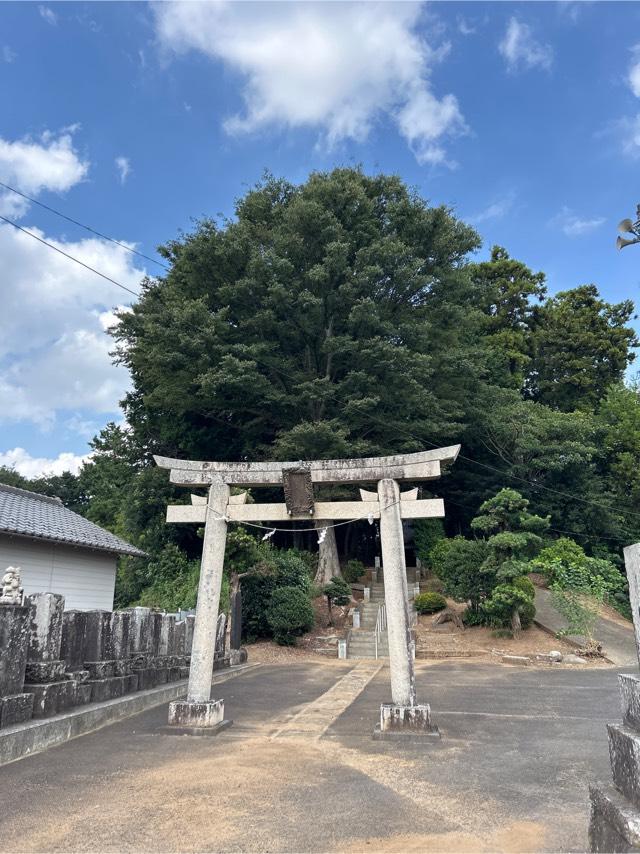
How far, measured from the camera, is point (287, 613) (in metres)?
15.3

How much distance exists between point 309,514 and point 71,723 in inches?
146

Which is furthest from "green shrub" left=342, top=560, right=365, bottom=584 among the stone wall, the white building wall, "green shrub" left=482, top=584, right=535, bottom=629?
the stone wall

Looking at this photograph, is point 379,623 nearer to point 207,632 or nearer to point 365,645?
point 365,645

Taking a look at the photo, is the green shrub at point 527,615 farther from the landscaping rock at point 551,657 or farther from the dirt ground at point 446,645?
the landscaping rock at point 551,657

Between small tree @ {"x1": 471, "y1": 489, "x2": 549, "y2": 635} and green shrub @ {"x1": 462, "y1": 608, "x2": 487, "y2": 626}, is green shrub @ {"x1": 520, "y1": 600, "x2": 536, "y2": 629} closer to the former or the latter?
small tree @ {"x1": 471, "y1": 489, "x2": 549, "y2": 635}

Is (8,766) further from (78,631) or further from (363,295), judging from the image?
(363,295)

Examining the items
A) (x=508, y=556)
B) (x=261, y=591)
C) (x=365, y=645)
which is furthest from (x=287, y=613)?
(x=508, y=556)

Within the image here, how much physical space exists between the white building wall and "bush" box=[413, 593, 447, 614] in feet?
33.0

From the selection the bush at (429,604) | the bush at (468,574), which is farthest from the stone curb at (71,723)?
the bush at (429,604)

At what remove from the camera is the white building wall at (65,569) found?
12125mm

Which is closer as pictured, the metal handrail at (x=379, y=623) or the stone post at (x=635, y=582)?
the stone post at (x=635, y=582)

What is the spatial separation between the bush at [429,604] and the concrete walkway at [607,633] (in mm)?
3126

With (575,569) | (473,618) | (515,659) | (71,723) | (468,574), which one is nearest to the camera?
(71,723)

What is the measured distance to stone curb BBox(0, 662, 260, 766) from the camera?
5305mm
